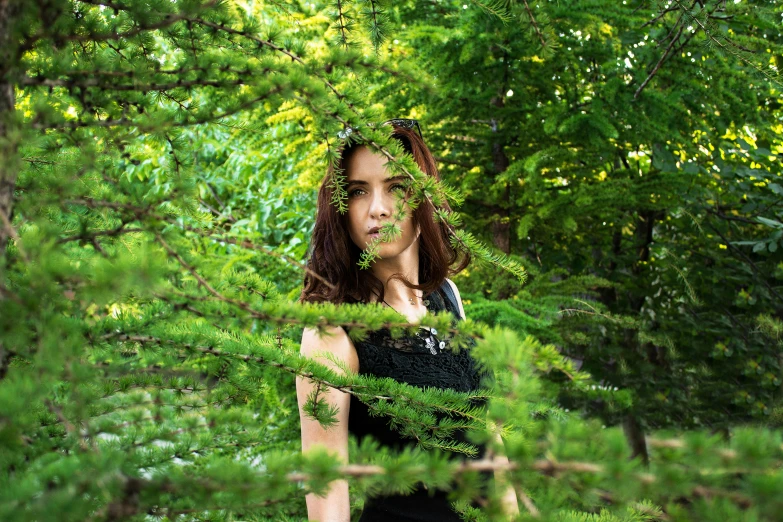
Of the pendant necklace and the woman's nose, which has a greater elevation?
the woman's nose

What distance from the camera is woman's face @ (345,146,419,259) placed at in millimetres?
1574

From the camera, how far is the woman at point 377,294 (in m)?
1.48

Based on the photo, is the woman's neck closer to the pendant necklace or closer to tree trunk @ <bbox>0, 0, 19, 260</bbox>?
the pendant necklace

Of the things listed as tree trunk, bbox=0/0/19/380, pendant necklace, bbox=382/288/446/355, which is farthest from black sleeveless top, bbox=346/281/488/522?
tree trunk, bbox=0/0/19/380

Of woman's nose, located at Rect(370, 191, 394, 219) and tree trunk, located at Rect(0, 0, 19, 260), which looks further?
woman's nose, located at Rect(370, 191, 394, 219)

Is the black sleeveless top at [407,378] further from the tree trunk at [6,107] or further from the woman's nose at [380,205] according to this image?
the tree trunk at [6,107]

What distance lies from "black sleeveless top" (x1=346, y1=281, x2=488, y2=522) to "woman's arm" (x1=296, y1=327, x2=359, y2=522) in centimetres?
7

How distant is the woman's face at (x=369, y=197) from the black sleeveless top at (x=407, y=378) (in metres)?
0.23

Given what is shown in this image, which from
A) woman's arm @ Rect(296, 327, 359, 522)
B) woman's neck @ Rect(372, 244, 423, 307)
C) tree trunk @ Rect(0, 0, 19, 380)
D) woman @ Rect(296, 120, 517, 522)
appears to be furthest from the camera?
woman's neck @ Rect(372, 244, 423, 307)

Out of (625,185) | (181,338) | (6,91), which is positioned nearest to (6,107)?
(6,91)

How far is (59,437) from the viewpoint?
3.33 feet

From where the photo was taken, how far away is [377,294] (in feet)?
5.65

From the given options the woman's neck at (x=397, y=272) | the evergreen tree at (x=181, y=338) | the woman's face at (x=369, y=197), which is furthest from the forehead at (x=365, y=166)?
the evergreen tree at (x=181, y=338)

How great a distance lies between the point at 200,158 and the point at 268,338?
3835mm
